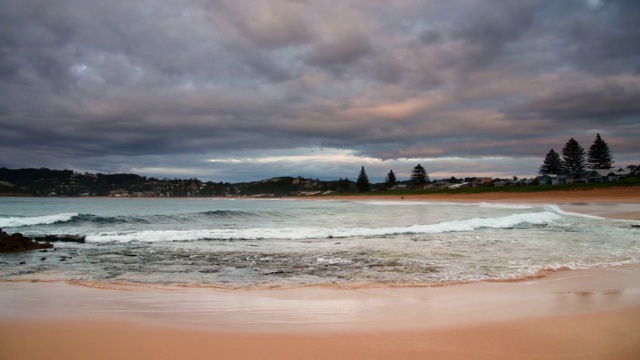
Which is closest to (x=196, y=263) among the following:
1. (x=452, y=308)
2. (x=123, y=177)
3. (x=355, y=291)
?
(x=355, y=291)

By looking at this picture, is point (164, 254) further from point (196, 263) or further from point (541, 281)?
point (541, 281)

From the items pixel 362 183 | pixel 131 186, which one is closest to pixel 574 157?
pixel 362 183

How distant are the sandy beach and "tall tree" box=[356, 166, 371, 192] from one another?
392ft

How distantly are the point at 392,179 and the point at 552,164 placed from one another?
159ft

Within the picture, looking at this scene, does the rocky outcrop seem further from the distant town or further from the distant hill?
the distant hill

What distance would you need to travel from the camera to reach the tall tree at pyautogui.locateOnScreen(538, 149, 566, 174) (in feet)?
293

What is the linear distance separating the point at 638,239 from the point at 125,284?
50.3 feet

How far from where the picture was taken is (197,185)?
166 meters

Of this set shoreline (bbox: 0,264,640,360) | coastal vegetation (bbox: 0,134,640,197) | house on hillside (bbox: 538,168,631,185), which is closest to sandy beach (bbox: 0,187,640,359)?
shoreline (bbox: 0,264,640,360)

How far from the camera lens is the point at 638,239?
1278 cm

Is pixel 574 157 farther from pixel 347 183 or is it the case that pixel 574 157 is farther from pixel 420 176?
pixel 347 183

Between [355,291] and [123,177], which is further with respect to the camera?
[123,177]

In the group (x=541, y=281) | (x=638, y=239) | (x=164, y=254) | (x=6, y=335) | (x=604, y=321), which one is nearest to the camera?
(x=6, y=335)

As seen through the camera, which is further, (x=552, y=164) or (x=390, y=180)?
(x=390, y=180)
